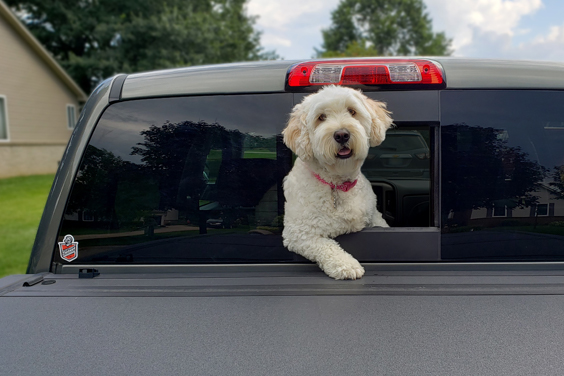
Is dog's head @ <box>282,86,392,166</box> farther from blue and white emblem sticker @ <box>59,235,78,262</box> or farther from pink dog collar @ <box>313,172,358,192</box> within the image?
blue and white emblem sticker @ <box>59,235,78,262</box>

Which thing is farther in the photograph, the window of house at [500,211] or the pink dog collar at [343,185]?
the pink dog collar at [343,185]

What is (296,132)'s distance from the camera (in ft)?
6.92

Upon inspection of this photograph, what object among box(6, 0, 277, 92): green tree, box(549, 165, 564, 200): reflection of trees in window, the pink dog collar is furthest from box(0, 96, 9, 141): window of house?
box(549, 165, 564, 200): reflection of trees in window

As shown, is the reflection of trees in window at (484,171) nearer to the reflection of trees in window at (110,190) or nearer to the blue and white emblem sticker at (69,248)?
the reflection of trees in window at (110,190)

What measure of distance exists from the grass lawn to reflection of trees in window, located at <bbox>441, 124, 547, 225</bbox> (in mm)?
5815

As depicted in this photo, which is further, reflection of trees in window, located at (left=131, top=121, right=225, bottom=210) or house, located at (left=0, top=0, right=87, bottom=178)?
house, located at (left=0, top=0, right=87, bottom=178)

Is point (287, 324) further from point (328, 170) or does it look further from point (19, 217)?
point (19, 217)

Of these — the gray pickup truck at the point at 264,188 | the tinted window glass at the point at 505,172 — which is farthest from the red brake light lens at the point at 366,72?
the tinted window glass at the point at 505,172

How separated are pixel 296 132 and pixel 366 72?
1.34 feet

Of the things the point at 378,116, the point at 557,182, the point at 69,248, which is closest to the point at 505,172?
the point at 557,182

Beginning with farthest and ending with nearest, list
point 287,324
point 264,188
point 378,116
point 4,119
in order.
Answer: point 4,119
point 378,116
point 264,188
point 287,324

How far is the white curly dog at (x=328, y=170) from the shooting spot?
7.04 feet

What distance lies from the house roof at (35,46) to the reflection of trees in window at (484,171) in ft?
64.7

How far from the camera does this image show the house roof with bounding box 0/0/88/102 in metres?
17.5
